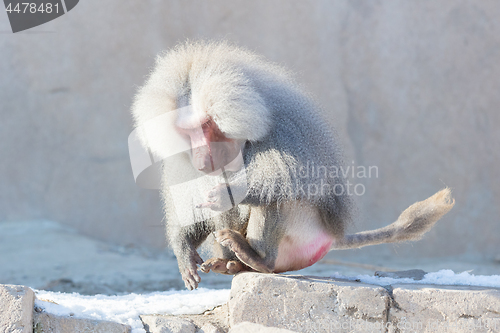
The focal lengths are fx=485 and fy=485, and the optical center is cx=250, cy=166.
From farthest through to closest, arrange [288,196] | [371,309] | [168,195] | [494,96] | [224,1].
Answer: [224,1] → [494,96] → [168,195] → [288,196] → [371,309]

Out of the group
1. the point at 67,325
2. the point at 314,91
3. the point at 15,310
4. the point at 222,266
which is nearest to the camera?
the point at 15,310

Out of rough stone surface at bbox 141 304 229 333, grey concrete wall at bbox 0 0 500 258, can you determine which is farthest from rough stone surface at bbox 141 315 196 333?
grey concrete wall at bbox 0 0 500 258

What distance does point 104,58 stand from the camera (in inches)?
242

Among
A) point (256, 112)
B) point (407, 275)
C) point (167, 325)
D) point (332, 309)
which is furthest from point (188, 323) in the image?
point (407, 275)

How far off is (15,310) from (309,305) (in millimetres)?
1010

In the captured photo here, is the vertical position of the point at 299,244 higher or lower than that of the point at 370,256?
higher

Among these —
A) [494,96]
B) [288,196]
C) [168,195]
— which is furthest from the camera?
[494,96]

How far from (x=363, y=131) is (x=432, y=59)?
1.18 metres

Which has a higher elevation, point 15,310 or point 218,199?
point 218,199

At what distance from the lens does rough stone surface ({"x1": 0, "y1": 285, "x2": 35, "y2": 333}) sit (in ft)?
5.33

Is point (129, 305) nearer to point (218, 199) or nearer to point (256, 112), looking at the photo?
point (218, 199)

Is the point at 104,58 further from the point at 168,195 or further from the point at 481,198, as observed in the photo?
the point at 481,198

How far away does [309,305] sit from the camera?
1.72 meters

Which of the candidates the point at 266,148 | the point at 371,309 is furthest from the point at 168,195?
the point at 371,309
